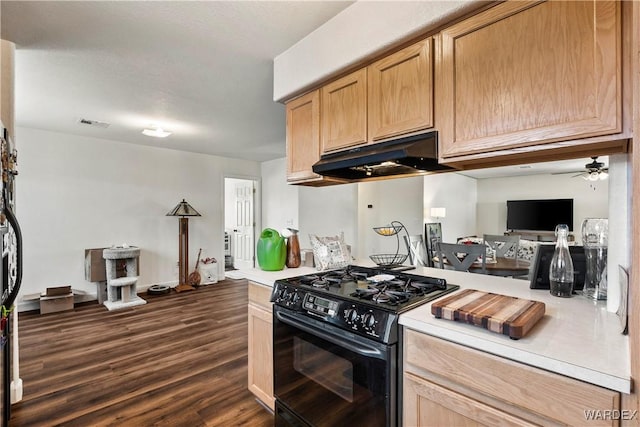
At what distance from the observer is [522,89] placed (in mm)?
1160

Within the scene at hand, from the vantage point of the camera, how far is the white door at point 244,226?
640 centimetres

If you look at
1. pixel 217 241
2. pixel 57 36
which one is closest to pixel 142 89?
pixel 57 36

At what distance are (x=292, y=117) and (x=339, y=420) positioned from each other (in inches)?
72.9

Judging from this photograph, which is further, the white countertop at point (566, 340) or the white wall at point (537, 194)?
the white wall at point (537, 194)

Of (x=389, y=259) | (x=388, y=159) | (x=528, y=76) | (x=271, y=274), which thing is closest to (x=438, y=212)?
(x=389, y=259)

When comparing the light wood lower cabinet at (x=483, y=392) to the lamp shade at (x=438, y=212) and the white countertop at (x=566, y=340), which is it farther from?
the lamp shade at (x=438, y=212)

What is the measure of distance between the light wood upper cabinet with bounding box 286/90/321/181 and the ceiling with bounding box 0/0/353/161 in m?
0.40

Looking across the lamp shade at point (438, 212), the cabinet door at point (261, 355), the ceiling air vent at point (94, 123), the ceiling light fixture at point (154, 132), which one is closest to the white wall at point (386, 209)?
the lamp shade at point (438, 212)

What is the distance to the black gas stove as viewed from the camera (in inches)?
45.9

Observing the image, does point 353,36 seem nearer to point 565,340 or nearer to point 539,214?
point 565,340

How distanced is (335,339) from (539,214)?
805cm

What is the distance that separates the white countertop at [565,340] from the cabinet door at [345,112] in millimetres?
1029

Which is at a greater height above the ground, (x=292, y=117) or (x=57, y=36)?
(x=57, y=36)

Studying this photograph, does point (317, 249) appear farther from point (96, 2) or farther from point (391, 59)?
point (96, 2)
